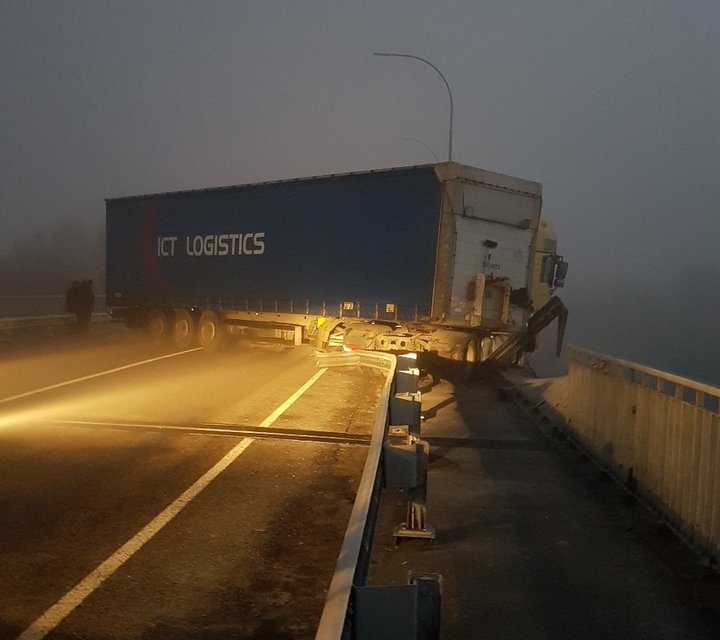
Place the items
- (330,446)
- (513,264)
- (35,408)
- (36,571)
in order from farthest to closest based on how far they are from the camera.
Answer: (513,264) → (35,408) → (330,446) → (36,571)

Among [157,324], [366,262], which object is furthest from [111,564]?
[157,324]

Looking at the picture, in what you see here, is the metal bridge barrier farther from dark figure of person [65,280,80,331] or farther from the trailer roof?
dark figure of person [65,280,80,331]

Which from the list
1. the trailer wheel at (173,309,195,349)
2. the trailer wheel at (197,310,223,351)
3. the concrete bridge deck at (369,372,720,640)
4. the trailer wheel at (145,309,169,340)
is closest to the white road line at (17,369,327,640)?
the concrete bridge deck at (369,372,720,640)

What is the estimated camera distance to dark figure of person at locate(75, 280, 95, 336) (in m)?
26.3

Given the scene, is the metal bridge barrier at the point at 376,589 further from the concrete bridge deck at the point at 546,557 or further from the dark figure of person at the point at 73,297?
the dark figure of person at the point at 73,297

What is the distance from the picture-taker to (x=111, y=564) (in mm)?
5457

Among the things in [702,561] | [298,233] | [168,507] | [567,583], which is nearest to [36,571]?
[168,507]

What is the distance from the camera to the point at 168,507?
6.88 metres

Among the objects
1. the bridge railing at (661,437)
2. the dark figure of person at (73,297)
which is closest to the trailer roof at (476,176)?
the bridge railing at (661,437)

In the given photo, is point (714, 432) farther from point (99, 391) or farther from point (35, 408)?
point (99, 391)

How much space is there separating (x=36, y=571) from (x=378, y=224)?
13.5 meters

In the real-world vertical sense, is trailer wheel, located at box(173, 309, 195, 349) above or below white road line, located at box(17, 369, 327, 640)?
above

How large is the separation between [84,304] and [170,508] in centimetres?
2131

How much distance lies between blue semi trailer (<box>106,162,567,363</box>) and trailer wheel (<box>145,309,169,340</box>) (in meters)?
0.34
